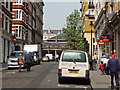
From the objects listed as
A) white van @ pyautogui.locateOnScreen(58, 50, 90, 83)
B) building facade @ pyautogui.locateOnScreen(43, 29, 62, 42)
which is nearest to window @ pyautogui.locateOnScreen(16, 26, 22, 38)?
white van @ pyautogui.locateOnScreen(58, 50, 90, 83)

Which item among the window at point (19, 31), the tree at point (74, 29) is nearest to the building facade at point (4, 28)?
the window at point (19, 31)

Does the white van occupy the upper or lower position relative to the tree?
lower

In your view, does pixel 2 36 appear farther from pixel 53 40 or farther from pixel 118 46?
pixel 53 40

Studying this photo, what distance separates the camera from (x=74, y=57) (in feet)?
43.2

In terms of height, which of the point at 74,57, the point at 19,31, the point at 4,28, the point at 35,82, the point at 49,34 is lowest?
the point at 35,82

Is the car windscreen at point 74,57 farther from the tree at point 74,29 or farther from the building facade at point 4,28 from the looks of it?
the tree at point 74,29

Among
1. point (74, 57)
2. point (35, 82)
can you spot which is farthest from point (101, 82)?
point (35, 82)

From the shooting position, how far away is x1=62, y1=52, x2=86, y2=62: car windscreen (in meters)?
13.1

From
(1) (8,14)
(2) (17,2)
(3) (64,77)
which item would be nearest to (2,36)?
(1) (8,14)

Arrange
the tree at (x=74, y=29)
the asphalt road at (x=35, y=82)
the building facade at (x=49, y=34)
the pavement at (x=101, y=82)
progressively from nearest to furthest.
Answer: the pavement at (x=101, y=82) < the asphalt road at (x=35, y=82) < the tree at (x=74, y=29) < the building facade at (x=49, y=34)

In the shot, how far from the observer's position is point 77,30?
51531mm

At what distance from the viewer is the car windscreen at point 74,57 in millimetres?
13086

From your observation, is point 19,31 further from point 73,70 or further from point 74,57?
point 73,70

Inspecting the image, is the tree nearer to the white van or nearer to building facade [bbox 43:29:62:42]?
the white van
